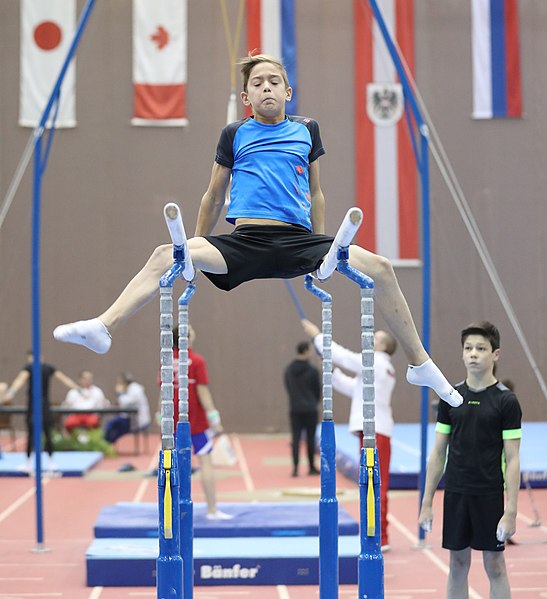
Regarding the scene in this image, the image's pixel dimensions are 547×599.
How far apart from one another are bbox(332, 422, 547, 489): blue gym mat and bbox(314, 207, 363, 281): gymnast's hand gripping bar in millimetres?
6525

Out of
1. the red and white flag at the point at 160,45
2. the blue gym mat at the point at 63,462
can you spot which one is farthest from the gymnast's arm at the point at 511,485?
the red and white flag at the point at 160,45

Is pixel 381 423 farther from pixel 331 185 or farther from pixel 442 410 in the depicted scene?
pixel 331 185

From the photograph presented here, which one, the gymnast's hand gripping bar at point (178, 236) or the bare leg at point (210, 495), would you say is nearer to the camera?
the gymnast's hand gripping bar at point (178, 236)

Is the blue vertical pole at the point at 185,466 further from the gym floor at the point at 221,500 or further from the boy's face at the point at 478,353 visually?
the gym floor at the point at 221,500

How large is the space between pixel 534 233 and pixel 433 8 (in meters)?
4.34

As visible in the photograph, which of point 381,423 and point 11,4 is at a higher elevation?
point 11,4

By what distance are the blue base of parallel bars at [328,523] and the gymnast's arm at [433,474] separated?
42cm

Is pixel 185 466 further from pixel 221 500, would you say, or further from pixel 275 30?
pixel 275 30

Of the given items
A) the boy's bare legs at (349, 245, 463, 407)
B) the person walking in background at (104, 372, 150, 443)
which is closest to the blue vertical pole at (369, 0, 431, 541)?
the boy's bare legs at (349, 245, 463, 407)

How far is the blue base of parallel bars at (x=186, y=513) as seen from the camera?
14.5ft

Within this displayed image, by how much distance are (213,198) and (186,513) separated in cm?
155

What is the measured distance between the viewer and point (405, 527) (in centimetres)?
807

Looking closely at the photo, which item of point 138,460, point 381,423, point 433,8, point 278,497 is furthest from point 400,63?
point 433,8

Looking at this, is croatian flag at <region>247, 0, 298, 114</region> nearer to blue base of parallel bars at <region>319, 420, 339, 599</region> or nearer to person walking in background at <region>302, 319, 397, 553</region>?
person walking in background at <region>302, 319, 397, 553</region>
